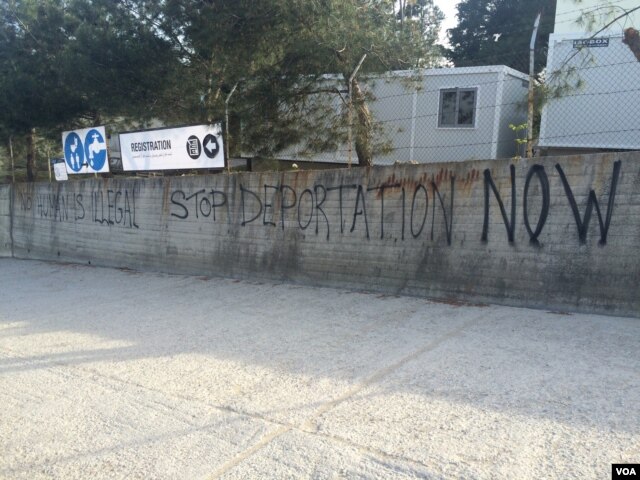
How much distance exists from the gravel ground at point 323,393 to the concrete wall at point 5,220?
33.0ft

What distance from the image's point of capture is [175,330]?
5961 millimetres

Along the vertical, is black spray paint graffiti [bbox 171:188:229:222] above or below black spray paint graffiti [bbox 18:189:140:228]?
A: above

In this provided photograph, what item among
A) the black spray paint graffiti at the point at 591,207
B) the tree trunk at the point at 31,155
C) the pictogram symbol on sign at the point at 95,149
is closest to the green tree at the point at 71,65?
the tree trunk at the point at 31,155

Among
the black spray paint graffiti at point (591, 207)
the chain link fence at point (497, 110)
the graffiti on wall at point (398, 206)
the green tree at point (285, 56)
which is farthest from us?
the chain link fence at point (497, 110)

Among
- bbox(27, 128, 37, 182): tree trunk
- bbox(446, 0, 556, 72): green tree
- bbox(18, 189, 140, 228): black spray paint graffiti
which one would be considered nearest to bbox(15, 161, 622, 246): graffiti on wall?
bbox(18, 189, 140, 228): black spray paint graffiti

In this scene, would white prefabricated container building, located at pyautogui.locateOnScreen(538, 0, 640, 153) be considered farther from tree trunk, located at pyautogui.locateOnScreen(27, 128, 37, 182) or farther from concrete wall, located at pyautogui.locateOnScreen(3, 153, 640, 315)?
tree trunk, located at pyautogui.locateOnScreen(27, 128, 37, 182)

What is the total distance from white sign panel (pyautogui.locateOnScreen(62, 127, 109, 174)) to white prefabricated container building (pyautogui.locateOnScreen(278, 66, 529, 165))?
530 cm

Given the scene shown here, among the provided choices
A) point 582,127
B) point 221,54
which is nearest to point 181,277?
point 221,54

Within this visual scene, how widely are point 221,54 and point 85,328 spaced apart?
17.9 feet

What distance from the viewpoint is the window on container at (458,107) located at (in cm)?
1370

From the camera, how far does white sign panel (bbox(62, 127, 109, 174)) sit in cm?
1270

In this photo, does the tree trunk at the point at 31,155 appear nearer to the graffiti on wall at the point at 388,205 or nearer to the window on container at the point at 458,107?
the graffiti on wall at the point at 388,205

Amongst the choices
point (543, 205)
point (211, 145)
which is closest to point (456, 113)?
point (211, 145)

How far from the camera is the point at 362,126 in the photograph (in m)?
9.71
